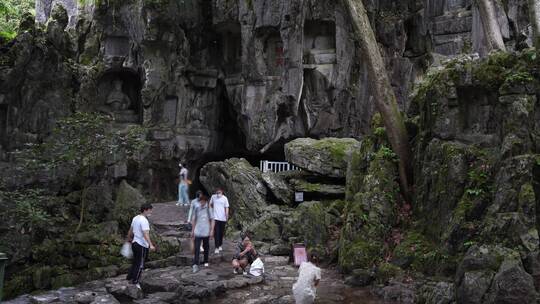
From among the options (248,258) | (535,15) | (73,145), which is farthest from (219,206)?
(535,15)

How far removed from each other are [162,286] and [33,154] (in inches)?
243

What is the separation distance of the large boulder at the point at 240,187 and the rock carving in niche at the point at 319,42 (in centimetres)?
774

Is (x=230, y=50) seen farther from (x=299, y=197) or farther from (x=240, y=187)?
(x=299, y=197)

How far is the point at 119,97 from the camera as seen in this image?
2464 cm

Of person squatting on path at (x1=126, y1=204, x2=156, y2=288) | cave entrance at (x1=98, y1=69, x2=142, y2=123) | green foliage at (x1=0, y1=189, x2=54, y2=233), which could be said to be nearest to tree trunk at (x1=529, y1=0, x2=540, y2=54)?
person squatting on path at (x1=126, y1=204, x2=156, y2=288)

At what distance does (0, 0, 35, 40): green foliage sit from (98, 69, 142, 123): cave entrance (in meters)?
4.69

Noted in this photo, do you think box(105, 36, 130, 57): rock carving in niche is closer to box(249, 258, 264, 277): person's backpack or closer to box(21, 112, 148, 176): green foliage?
box(21, 112, 148, 176): green foliage

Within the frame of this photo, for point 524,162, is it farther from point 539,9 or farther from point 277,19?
point 277,19

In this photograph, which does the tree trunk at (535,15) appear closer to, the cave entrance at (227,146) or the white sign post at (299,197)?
the white sign post at (299,197)

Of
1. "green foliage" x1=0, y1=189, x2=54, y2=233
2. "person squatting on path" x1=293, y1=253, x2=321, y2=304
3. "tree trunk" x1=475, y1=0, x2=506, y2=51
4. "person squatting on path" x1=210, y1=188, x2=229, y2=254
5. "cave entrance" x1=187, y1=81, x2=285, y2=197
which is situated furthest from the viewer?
"cave entrance" x1=187, y1=81, x2=285, y2=197

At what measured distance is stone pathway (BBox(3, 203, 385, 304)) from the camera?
345 inches

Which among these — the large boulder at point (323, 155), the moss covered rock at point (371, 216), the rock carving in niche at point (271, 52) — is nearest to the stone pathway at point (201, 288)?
the moss covered rock at point (371, 216)

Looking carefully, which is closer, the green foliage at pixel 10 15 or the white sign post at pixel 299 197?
the white sign post at pixel 299 197

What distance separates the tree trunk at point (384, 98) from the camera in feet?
38.2
